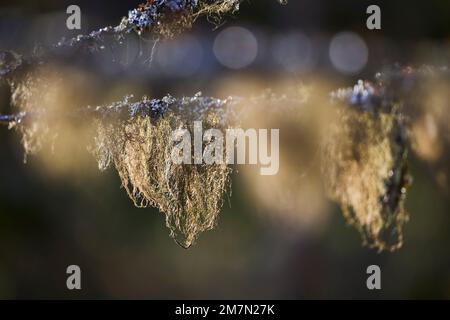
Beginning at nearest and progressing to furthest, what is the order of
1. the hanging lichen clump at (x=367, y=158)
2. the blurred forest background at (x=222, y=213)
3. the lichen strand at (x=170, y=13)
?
the lichen strand at (x=170, y=13)
the hanging lichen clump at (x=367, y=158)
the blurred forest background at (x=222, y=213)

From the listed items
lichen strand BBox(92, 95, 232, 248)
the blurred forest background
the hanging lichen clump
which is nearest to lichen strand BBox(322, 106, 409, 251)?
the hanging lichen clump

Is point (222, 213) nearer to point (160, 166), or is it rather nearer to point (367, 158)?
point (367, 158)

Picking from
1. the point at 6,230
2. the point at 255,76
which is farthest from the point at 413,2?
the point at 6,230

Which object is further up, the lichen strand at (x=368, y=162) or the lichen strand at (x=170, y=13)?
the lichen strand at (x=170, y=13)

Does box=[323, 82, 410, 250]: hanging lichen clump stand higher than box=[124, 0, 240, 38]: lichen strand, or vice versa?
box=[124, 0, 240, 38]: lichen strand

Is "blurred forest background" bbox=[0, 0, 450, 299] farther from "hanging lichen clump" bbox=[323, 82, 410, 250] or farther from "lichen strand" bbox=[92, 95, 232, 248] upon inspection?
"lichen strand" bbox=[92, 95, 232, 248]

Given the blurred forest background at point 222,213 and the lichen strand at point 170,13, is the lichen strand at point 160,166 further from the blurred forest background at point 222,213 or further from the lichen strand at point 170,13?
the blurred forest background at point 222,213

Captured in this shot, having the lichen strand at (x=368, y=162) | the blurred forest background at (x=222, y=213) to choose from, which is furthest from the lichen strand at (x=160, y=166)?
the blurred forest background at (x=222, y=213)

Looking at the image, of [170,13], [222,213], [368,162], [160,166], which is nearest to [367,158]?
[368,162]
